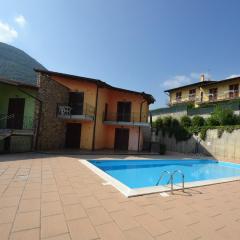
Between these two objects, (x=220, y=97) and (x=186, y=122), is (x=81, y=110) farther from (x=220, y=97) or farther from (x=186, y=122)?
(x=220, y=97)

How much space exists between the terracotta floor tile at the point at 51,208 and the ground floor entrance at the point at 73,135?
1169cm

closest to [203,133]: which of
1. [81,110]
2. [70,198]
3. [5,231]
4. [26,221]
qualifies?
[81,110]

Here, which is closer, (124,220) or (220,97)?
(124,220)

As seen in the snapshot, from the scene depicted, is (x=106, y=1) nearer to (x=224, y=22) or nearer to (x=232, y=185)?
(x=224, y=22)

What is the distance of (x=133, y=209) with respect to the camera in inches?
168

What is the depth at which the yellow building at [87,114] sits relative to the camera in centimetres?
1348

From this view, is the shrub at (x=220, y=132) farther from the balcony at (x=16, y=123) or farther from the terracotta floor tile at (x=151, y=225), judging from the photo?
the terracotta floor tile at (x=151, y=225)

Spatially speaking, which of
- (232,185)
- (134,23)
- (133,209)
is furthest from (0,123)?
(232,185)

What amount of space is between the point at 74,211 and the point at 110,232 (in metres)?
1.02

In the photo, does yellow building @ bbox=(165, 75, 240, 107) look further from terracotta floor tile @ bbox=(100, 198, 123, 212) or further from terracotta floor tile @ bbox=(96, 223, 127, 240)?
terracotta floor tile @ bbox=(96, 223, 127, 240)

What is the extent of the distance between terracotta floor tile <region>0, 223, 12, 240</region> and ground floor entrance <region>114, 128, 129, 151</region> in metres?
14.5

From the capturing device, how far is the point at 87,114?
601 inches

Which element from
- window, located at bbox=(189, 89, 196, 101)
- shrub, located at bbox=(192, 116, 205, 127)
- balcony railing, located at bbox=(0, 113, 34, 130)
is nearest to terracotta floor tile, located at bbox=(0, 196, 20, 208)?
balcony railing, located at bbox=(0, 113, 34, 130)

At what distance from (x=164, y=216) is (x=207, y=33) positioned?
11.9 m
